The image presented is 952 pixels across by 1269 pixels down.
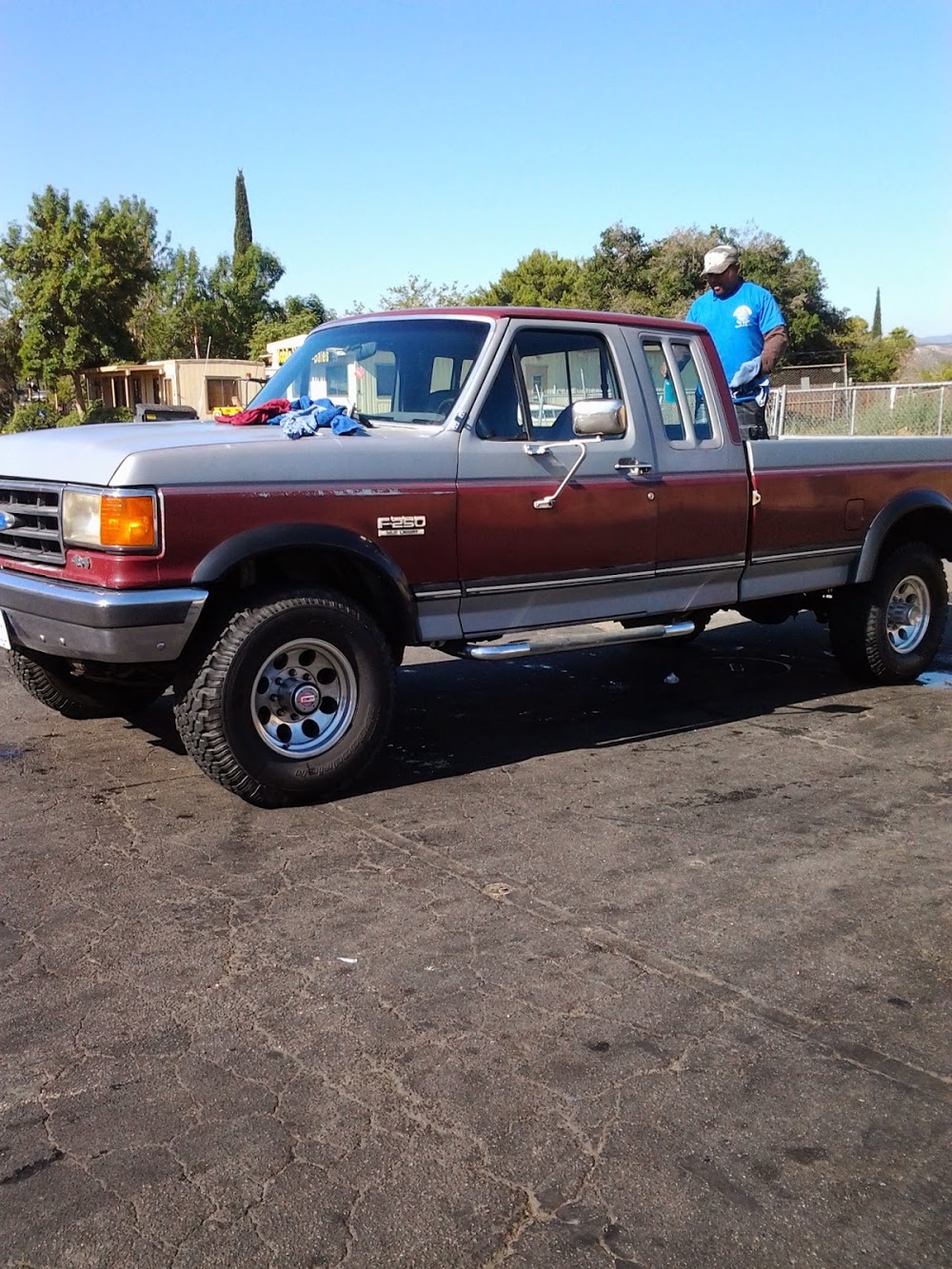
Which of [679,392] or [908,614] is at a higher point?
[679,392]

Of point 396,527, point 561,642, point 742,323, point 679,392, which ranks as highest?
point 742,323

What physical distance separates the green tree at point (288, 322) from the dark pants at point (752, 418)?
47.3 metres

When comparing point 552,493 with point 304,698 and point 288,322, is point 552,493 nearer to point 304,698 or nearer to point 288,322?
point 304,698

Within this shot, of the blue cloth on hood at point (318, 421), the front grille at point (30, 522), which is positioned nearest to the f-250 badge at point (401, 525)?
the blue cloth on hood at point (318, 421)

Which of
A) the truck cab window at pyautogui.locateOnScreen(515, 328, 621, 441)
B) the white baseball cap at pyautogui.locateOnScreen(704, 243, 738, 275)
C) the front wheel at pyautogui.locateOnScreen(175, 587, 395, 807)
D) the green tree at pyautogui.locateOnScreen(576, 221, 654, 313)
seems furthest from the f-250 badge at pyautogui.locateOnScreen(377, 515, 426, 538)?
the green tree at pyautogui.locateOnScreen(576, 221, 654, 313)

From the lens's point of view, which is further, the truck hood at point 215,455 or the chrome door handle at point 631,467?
the chrome door handle at point 631,467

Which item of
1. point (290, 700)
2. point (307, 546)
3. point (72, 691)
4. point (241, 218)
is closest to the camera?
point (307, 546)

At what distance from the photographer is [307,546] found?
4816 mm

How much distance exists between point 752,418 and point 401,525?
272 cm

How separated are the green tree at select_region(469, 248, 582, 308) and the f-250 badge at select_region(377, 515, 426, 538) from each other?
54.2 meters

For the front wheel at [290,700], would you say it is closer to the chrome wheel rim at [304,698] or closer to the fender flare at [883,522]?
the chrome wheel rim at [304,698]

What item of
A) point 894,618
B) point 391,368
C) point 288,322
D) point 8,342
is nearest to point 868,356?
point 288,322

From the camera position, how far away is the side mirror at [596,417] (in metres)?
5.33

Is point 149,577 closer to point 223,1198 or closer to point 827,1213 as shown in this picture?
point 223,1198
